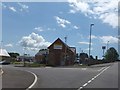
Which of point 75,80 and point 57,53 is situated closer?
point 75,80

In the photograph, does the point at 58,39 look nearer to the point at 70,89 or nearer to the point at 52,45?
the point at 52,45

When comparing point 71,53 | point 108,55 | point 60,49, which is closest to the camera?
point 60,49

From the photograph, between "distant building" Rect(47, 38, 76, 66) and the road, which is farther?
"distant building" Rect(47, 38, 76, 66)

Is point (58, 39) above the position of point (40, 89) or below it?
above

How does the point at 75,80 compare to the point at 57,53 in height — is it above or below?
below

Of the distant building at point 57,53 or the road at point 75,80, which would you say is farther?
the distant building at point 57,53

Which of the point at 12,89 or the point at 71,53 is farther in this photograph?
the point at 71,53

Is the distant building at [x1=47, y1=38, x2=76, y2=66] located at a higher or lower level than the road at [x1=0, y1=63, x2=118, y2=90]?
higher

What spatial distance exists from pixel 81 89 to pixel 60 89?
4.37ft

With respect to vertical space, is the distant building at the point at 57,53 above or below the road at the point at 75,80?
above

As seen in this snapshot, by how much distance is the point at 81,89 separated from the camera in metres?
20.1

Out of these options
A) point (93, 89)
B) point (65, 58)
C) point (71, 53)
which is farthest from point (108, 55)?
point (93, 89)

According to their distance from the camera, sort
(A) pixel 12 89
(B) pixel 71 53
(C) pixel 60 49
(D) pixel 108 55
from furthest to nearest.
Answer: (D) pixel 108 55 < (B) pixel 71 53 < (C) pixel 60 49 < (A) pixel 12 89

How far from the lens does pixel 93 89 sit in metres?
20.2
